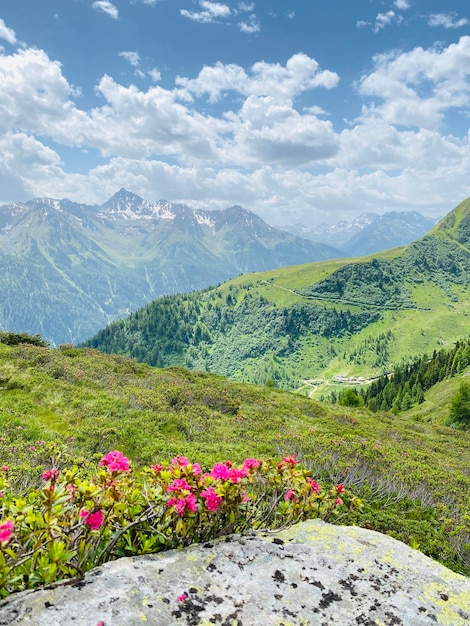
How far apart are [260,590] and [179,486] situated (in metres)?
1.44

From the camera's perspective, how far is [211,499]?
4738 mm

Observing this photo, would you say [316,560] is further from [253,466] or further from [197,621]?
[197,621]

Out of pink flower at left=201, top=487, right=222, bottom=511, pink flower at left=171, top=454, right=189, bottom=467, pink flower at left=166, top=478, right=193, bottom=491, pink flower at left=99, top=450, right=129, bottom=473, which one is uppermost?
pink flower at left=99, top=450, right=129, bottom=473

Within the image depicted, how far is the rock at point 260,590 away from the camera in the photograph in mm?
3461

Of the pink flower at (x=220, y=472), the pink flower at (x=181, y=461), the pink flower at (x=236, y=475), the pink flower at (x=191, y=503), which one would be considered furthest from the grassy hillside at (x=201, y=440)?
the pink flower at (x=191, y=503)

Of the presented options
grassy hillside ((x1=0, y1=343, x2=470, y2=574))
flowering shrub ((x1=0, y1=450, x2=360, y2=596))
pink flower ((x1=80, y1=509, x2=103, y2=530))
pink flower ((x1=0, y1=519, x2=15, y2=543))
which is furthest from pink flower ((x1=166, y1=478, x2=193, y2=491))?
grassy hillside ((x1=0, y1=343, x2=470, y2=574))

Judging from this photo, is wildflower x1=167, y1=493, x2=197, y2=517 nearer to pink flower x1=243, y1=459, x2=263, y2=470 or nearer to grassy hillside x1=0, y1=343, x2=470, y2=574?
pink flower x1=243, y1=459, x2=263, y2=470

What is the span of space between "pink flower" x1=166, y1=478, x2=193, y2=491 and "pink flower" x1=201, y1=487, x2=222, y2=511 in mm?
213

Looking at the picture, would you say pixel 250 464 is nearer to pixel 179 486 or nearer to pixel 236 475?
pixel 236 475

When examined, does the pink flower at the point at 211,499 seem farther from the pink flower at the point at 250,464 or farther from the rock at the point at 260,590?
the pink flower at the point at 250,464

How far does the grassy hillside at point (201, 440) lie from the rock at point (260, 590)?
2.62 metres

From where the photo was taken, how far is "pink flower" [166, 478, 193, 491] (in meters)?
4.71

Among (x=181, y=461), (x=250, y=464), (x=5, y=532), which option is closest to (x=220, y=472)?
(x=181, y=461)

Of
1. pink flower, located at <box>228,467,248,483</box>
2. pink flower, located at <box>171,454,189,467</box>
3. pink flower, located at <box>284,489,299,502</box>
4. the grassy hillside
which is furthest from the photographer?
the grassy hillside
